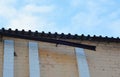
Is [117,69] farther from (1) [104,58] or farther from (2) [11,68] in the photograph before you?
(2) [11,68]

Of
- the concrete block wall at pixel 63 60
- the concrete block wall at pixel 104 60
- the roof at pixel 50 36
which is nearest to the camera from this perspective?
the concrete block wall at pixel 63 60

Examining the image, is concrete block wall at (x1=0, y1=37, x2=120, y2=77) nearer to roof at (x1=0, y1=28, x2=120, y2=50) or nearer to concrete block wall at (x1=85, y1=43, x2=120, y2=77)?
concrete block wall at (x1=85, y1=43, x2=120, y2=77)

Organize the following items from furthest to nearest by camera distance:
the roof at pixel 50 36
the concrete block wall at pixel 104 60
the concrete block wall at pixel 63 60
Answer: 1. the concrete block wall at pixel 104 60
2. the roof at pixel 50 36
3. the concrete block wall at pixel 63 60

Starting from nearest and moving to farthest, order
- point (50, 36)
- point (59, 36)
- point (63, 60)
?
point (63, 60), point (50, 36), point (59, 36)

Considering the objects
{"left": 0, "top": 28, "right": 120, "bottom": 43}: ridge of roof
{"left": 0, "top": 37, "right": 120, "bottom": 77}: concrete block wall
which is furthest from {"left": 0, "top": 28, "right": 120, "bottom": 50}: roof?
{"left": 0, "top": 37, "right": 120, "bottom": 77}: concrete block wall

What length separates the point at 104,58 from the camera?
11.4m

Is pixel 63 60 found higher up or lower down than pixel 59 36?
lower down

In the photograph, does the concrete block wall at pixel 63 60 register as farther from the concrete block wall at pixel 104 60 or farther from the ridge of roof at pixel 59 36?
the ridge of roof at pixel 59 36

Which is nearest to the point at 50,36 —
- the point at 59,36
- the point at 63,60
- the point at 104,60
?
the point at 59,36

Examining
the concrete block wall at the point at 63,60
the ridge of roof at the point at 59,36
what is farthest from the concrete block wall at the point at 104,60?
the ridge of roof at the point at 59,36

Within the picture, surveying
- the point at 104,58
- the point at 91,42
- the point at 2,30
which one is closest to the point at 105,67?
the point at 104,58

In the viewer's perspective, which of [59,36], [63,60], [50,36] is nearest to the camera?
[63,60]

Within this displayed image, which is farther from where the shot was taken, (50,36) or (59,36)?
(59,36)

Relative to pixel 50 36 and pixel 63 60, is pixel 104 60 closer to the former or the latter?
pixel 63 60
